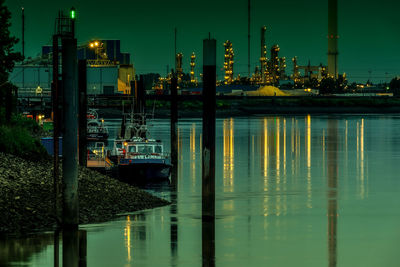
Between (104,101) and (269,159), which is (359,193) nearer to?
(269,159)

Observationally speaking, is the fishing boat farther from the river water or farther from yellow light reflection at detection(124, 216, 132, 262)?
yellow light reflection at detection(124, 216, 132, 262)

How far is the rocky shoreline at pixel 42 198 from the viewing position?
75.7ft

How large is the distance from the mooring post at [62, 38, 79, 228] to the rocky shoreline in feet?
5.79

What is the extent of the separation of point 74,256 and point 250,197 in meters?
16.8

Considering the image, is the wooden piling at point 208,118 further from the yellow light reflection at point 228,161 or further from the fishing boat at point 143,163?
the fishing boat at point 143,163

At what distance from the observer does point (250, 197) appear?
3681 cm

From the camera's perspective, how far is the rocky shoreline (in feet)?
75.7

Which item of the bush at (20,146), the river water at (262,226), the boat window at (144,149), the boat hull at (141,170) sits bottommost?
the river water at (262,226)

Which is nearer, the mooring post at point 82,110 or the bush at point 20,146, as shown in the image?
the bush at point 20,146

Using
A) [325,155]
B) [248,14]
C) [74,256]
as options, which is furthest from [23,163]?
[248,14]

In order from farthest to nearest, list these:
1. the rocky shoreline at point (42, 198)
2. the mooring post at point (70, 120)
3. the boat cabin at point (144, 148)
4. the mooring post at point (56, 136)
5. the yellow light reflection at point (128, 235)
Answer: the boat cabin at point (144, 148) → the rocky shoreline at point (42, 198) → the mooring post at point (56, 136) → the yellow light reflection at point (128, 235) → the mooring post at point (70, 120)

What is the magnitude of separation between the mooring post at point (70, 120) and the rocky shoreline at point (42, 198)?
1.77 m

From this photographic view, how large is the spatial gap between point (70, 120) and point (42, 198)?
4493 millimetres

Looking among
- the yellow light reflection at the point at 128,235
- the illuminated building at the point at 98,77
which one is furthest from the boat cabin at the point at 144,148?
the illuminated building at the point at 98,77
